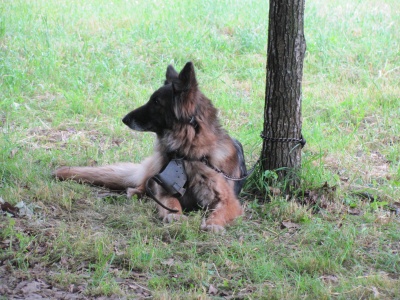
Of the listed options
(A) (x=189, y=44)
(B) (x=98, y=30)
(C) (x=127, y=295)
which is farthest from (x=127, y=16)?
(C) (x=127, y=295)

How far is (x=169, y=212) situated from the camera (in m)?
4.87

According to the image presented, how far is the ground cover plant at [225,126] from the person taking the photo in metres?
3.86

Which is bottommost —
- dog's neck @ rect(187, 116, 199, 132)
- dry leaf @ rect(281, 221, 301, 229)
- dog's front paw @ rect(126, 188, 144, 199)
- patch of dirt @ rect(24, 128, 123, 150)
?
dry leaf @ rect(281, 221, 301, 229)

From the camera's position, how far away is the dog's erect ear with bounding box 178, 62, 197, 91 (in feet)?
15.5

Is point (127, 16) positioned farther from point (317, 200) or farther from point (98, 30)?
point (317, 200)

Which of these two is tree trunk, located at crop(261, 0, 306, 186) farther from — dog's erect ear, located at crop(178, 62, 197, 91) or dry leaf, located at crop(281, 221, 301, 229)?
dog's erect ear, located at crop(178, 62, 197, 91)

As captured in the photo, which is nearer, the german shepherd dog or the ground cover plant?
the ground cover plant

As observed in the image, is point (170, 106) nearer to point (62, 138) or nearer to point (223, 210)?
point (223, 210)

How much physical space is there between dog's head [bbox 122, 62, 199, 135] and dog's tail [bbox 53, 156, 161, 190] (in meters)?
0.44

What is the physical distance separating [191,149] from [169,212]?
2.01ft

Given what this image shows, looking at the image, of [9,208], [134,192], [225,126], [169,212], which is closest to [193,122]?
[169,212]

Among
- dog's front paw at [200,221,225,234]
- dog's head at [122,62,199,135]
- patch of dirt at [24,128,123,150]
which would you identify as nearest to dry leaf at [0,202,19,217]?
dog's head at [122,62,199,135]

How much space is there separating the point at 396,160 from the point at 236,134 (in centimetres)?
187

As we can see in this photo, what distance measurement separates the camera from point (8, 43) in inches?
356
